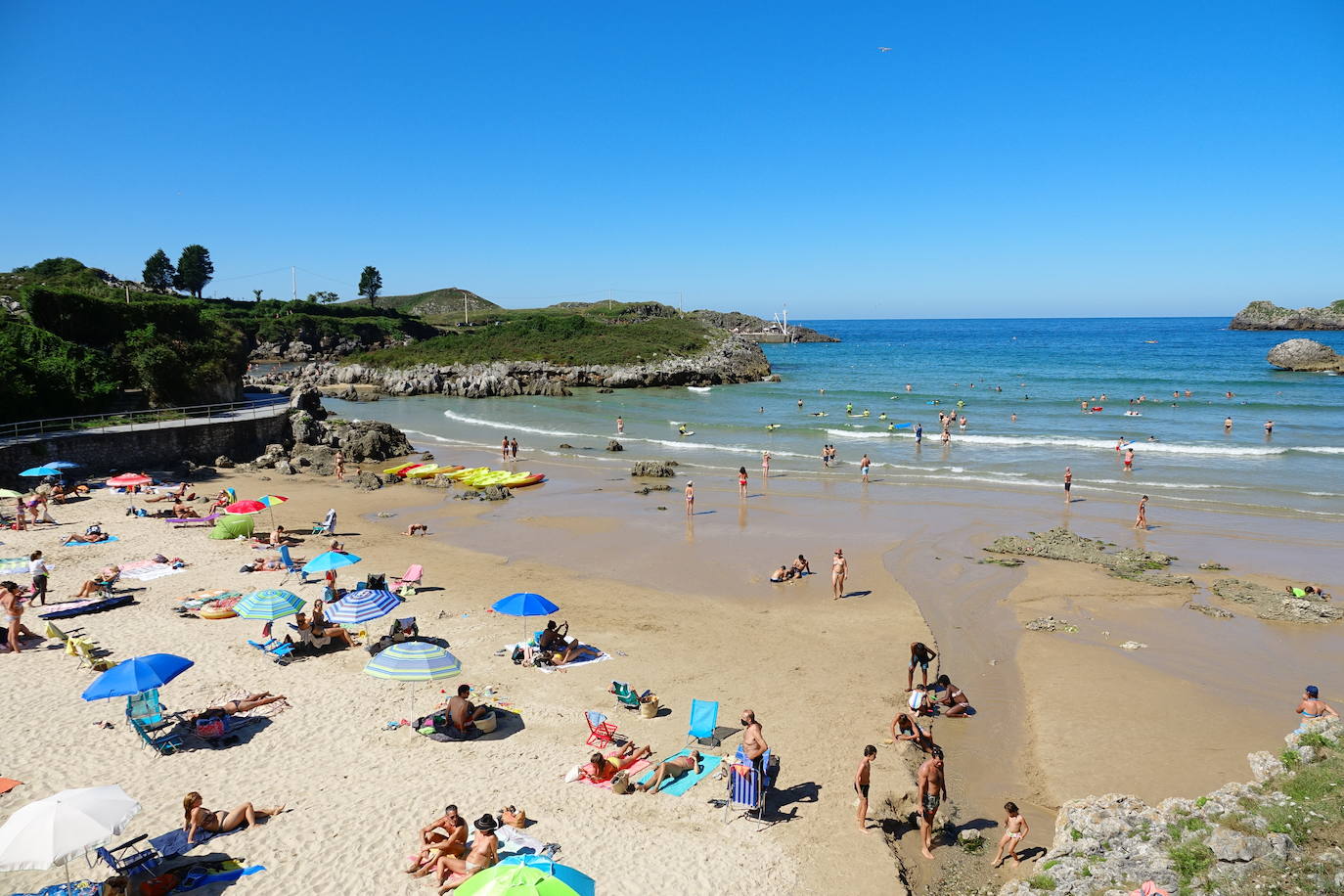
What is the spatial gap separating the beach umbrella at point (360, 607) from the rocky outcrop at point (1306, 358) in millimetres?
86103

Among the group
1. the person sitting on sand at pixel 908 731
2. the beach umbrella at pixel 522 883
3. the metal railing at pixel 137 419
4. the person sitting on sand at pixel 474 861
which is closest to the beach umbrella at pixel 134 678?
the person sitting on sand at pixel 474 861

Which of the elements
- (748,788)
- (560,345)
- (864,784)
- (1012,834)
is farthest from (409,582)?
(560,345)

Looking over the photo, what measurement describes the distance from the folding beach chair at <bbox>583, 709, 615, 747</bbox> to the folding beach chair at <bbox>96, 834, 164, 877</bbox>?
503 cm

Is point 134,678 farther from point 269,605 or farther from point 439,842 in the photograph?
point 439,842

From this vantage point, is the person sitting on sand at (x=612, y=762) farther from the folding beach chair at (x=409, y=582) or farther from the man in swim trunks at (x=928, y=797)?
the folding beach chair at (x=409, y=582)

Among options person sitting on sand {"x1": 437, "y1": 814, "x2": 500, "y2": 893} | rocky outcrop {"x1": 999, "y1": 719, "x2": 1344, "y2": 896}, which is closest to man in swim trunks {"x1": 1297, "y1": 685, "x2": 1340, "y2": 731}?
rocky outcrop {"x1": 999, "y1": 719, "x2": 1344, "y2": 896}

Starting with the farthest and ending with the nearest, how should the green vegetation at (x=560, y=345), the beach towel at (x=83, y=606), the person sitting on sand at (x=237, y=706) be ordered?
the green vegetation at (x=560, y=345)
the beach towel at (x=83, y=606)
the person sitting on sand at (x=237, y=706)

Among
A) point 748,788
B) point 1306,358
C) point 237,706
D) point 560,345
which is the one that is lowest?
point 748,788

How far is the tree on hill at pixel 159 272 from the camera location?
10588cm

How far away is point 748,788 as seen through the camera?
9258mm

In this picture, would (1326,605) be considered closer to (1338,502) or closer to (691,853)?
(1338,502)

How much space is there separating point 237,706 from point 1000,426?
1664 inches

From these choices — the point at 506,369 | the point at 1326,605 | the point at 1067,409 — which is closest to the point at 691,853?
the point at 1326,605

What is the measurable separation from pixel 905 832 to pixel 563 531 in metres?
15.6
